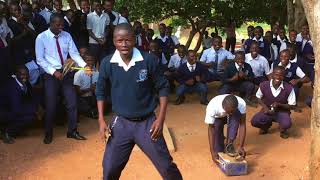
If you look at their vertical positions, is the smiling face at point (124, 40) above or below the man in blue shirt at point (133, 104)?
above

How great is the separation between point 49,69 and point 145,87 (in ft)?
8.57

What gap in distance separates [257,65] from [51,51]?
4.28 metres

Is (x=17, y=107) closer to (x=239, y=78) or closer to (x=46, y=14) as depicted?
(x=46, y=14)

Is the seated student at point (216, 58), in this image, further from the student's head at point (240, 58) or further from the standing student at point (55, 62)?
the standing student at point (55, 62)

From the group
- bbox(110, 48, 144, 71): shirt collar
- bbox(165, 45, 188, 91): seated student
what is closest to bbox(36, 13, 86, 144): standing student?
bbox(110, 48, 144, 71): shirt collar

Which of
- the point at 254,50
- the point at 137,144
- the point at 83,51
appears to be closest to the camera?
the point at 137,144

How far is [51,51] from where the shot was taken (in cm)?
623

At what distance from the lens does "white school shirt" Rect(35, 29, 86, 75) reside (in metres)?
6.17

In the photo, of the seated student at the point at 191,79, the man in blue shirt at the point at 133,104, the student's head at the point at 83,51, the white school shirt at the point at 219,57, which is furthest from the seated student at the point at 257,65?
the man in blue shirt at the point at 133,104

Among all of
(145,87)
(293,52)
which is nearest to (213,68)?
(293,52)

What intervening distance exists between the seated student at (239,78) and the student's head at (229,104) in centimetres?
310

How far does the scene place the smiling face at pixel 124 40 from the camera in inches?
151

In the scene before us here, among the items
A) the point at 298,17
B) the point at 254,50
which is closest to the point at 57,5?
the point at 254,50

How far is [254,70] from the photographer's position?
29.3ft
